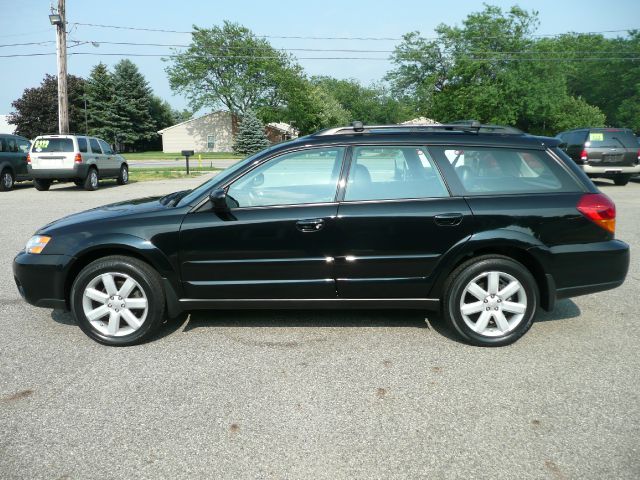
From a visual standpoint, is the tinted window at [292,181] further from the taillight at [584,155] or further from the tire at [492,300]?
the taillight at [584,155]

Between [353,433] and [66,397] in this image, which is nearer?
[353,433]

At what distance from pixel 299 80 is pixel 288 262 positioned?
200 feet

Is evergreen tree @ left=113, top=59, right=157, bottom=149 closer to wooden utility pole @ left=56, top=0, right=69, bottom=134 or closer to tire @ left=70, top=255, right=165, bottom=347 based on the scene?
wooden utility pole @ left=56, top=0, right=69, bottom=134

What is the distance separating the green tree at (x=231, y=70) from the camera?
62.8m

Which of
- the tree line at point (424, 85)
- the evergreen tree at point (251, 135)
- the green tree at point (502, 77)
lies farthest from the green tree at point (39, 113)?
the green tree at point (502, 77)

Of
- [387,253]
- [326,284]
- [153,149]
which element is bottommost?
[326,284]

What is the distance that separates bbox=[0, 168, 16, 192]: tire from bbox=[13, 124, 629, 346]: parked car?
1428cm

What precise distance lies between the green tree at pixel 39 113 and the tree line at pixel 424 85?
0.12 meters

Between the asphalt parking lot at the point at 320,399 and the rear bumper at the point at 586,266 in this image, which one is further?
the rear bumper at the point at 586,266

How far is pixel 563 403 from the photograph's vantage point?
3076mm

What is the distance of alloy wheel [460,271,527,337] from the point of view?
12.8ft

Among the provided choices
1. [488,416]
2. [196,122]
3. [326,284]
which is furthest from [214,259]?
[196,122]

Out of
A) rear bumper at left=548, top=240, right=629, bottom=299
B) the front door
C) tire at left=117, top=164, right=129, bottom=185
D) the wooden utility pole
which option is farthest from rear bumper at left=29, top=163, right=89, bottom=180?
rear bumper at left=548, top=240, right=629, bottom=299

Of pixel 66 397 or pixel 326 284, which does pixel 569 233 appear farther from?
pixel 66 397
